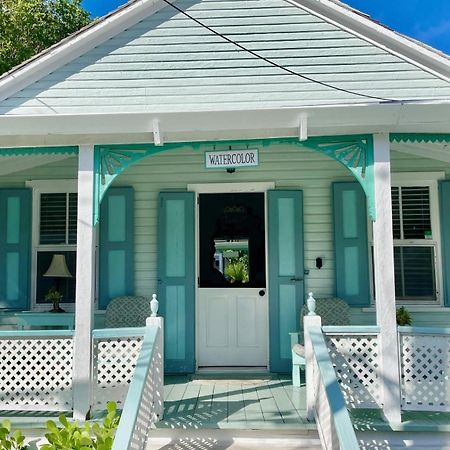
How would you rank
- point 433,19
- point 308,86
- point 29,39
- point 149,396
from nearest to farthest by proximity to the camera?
1. point 149,396
2. point 308,86
3. point 29,39
4. point 433,19

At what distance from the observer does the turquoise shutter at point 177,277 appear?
5.36 metres

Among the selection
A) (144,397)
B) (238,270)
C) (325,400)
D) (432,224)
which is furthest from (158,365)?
(432,224)

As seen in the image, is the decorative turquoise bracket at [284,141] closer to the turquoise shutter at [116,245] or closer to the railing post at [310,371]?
the railing post at [310,371]

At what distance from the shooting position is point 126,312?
5.34 metres

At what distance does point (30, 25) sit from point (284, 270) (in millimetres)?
10741

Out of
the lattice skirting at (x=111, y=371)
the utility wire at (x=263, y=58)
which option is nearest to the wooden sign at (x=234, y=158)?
the utility wire at (x=263, y=58)

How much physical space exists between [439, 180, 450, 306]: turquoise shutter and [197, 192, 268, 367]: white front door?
205 centimetres

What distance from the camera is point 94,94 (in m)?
4.46

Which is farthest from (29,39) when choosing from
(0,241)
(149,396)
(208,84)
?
(149,396)

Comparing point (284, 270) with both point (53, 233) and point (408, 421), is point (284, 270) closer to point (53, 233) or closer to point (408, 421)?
point (408, 421)

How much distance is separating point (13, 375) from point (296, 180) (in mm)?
3607

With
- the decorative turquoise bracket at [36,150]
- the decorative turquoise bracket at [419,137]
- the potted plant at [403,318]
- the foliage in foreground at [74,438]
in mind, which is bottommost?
the foliage in foreground at [74,438]

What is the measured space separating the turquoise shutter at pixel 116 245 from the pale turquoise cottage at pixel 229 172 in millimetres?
22

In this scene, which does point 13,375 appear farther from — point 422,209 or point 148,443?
point 422,209
